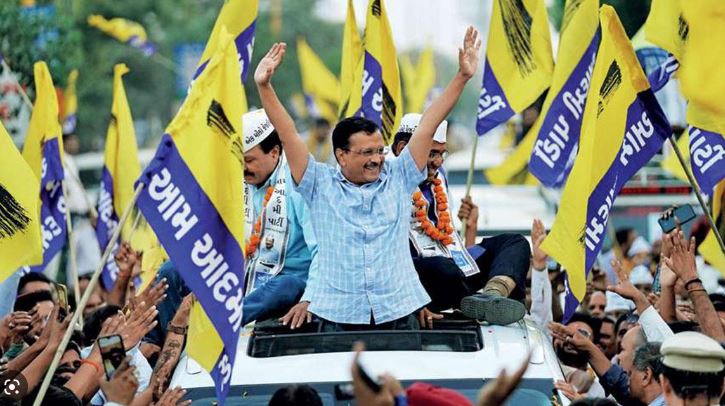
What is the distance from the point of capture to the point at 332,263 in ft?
26.8

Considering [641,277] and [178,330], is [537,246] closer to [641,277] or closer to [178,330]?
[178,330]

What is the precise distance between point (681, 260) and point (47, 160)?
16.5ft

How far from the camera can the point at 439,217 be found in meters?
9.45

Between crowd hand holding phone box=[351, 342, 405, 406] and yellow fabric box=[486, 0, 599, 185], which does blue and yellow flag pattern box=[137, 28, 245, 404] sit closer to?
crowd hand holding phone box=[351, 342, 405, 406]

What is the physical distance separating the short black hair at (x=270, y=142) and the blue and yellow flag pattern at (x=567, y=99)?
2.36 meters

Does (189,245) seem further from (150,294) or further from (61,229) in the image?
(61,229)

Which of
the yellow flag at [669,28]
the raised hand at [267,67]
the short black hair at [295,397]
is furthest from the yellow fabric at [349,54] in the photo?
the short black hair at [295,397]

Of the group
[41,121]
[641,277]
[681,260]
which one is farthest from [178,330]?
[641,277]

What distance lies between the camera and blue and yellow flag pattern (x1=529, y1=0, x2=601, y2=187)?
11.2 m

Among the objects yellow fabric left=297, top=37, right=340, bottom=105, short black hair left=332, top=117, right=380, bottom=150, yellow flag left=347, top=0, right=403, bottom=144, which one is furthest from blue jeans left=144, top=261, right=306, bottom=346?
yellow fabric left=297, top=37, right=340, bottom=105

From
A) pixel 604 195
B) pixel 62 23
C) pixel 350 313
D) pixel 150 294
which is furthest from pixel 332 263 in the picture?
pixel 62 23

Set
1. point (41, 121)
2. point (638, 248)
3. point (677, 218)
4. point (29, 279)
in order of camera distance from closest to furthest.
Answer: point (677, 218) < point (29, 279) < point (41, 121) < point (638, 248)

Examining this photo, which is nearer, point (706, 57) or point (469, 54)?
point (469, 54)

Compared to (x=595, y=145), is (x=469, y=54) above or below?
above
